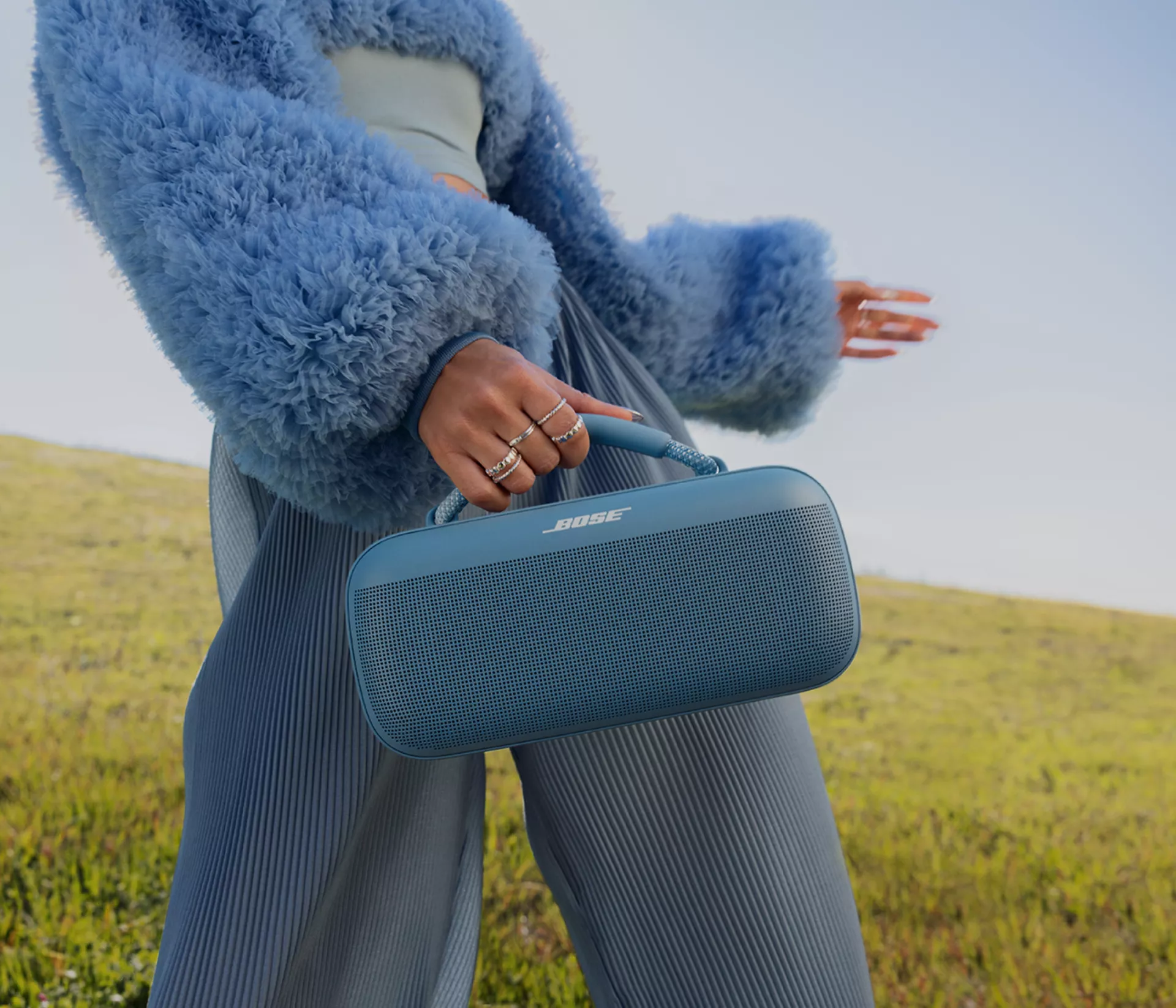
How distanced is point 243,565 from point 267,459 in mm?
270

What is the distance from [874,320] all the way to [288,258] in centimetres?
69

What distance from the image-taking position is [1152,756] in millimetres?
1932

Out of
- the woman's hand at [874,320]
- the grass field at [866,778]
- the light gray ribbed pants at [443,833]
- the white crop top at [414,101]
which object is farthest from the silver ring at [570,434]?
the grass field at [866,778]

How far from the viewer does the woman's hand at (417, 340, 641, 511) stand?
1.61 ft

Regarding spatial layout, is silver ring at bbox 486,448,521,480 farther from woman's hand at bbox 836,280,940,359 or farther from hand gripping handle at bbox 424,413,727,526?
woman's hand at bbox 836,280,940,359

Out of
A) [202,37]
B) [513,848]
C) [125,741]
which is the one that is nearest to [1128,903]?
[513,848]

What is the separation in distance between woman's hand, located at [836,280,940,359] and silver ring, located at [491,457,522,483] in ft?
1.87

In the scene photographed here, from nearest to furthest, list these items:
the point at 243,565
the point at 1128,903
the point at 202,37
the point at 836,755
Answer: the point at 202,37
the point at 243,565
the point at 1128,903
the point at 836,755

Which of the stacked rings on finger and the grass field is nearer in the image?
the stacked rings on finger

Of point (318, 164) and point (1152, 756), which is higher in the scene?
point (318, 164)

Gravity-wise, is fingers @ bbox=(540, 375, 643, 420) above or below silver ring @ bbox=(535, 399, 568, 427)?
below

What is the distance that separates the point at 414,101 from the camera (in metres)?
0.70

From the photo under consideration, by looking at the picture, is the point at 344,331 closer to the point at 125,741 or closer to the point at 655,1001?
the point at 655,1001

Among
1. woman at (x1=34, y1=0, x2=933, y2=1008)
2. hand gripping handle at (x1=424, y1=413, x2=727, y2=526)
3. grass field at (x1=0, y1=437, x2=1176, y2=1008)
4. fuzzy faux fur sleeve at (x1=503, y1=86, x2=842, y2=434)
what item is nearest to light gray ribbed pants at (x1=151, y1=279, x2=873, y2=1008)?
woman at (x1=34, y1=0, x2=933, y2=1008)
